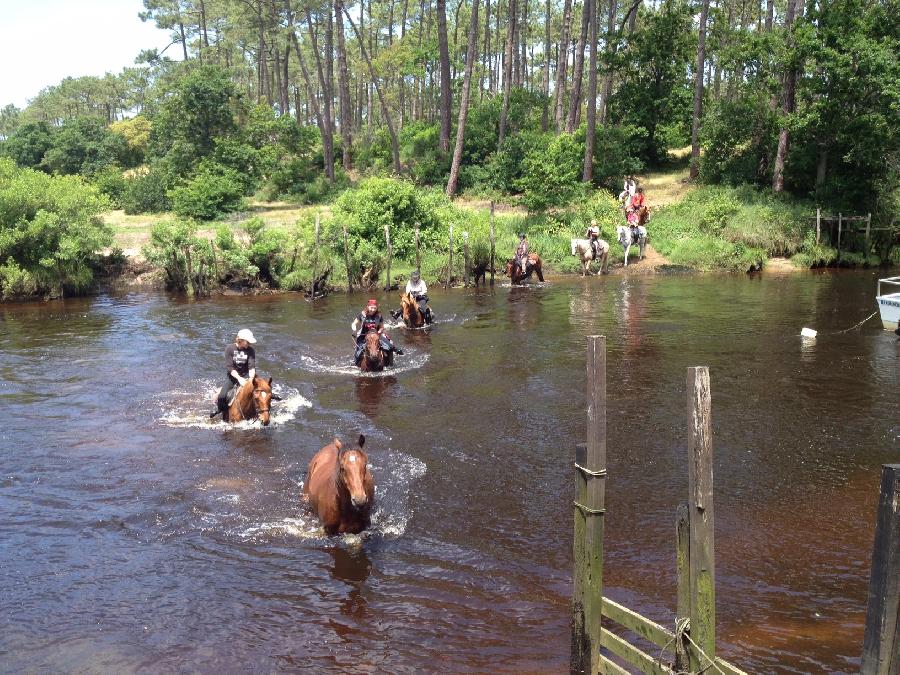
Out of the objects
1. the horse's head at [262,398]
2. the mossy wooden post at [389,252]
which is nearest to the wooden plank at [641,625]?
the horse's head at [262,398]

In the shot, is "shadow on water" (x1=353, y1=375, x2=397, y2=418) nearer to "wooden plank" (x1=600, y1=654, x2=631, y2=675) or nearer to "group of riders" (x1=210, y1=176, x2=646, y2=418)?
"group of riders" (x1=210, y1=176, x2=646, y2=418)

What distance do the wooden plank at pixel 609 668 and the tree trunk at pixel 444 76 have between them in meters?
37.7

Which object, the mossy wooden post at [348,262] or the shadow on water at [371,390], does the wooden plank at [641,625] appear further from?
the mossy wooden post at [348,262]

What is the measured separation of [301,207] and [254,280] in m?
13.6

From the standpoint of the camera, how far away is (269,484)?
11.5 m

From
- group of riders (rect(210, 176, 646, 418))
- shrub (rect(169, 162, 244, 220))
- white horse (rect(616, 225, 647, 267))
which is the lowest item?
group of riders (rect(210, 176, 646, 418))

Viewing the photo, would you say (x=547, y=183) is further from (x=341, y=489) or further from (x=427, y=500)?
(x=341, y=489)

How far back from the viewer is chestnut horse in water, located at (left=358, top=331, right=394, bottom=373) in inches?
703

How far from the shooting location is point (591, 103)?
3728 cm

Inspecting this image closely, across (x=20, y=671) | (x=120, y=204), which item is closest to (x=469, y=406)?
(x=20, y=671)

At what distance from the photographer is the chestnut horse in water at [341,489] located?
8398 millimetres

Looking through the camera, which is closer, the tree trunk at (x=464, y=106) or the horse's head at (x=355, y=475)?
the horse's head at (x=355, y=475)

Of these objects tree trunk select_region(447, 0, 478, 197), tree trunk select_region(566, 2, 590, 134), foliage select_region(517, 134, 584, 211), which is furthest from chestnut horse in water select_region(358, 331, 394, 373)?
tree trunk select_region(566, 2, 590, 134)

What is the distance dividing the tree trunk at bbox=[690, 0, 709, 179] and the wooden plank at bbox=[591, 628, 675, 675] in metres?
36.0
